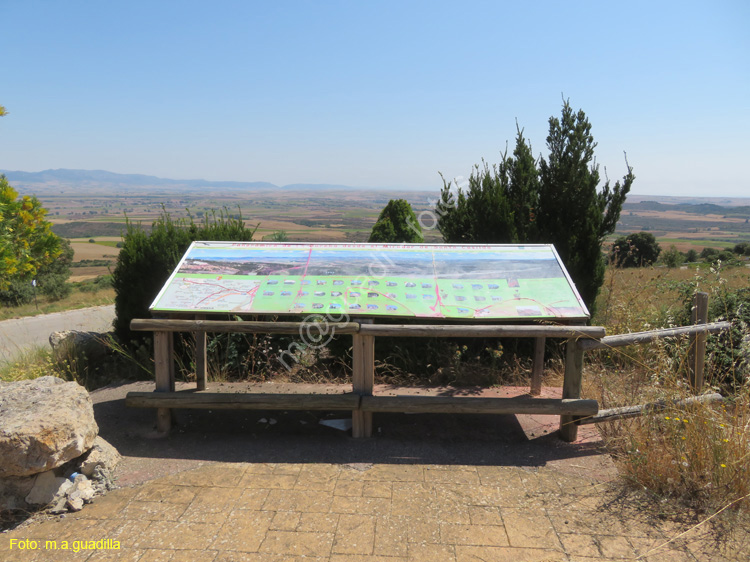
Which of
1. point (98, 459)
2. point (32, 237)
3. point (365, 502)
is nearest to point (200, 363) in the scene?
point (98, 459)

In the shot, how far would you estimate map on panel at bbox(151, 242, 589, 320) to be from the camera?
400 centimetres

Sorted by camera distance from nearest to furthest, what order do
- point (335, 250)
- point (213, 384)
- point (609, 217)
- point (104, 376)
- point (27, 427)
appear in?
point (27, 427) < point (335, 250) < point (213, 384) < point (104, 376) < point (609, 217)

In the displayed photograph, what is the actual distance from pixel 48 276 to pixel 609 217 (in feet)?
93.0

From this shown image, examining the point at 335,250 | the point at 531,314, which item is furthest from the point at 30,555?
the point at 531,314

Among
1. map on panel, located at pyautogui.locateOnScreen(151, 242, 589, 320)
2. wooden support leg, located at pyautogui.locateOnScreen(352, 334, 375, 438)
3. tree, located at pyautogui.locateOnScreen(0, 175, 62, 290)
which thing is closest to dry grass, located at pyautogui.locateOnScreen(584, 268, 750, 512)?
map on panel, located at pyautogui.locateOnScreen(151, 242, 589, 320)

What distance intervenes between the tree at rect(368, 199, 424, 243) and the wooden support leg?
3721 mm

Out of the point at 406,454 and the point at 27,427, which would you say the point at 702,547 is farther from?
the point at 27,427

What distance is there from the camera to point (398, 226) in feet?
25.4

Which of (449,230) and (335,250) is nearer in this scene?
(335,250)

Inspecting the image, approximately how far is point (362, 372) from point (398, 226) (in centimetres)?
399

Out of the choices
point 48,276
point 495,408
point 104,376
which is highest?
point 495,408

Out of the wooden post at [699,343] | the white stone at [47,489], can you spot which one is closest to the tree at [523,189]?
the wooden post at [699,343]

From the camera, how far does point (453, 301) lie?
409 centimetres

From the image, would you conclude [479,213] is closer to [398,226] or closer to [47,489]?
[398,226]
